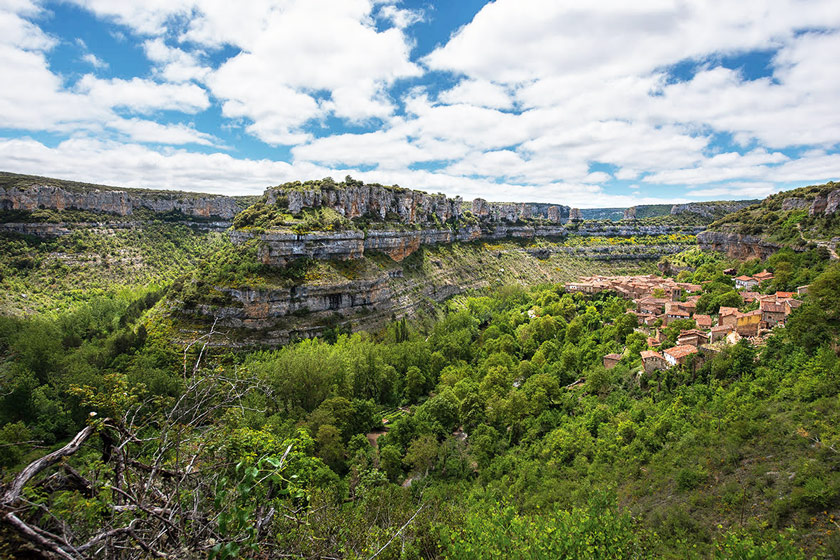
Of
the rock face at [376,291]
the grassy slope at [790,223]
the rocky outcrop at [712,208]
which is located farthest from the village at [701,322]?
the rocky outcrop at [712,208]

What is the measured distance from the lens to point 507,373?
35344 millimetres

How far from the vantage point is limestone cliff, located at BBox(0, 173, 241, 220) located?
7644 centimetres

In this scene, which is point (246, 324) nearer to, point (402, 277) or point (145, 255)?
point (402, 277)

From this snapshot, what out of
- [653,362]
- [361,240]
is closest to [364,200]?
[361,240]

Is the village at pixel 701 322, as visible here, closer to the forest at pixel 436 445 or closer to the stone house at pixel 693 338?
the stone house at pixel 693 338

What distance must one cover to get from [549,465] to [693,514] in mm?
8191

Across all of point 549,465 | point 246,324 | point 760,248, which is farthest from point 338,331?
point 760,248

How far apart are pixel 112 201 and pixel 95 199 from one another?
3.04 meters

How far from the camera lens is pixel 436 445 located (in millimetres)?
25438

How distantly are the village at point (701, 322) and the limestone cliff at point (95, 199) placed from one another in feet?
350

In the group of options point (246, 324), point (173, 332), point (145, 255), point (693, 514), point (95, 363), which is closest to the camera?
point (693, 514)

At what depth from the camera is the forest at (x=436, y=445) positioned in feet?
14.8

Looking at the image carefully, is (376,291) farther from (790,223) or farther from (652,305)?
(790,223)

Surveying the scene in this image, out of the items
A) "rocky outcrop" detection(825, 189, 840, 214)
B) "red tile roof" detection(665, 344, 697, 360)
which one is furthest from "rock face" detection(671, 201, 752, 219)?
"red tile roof" detection(665, 344, 697, 360)
